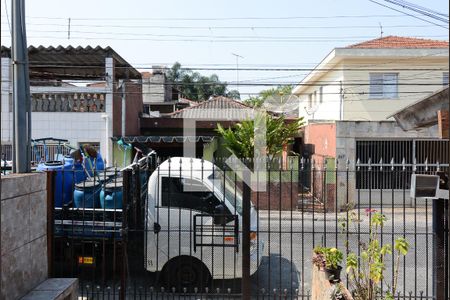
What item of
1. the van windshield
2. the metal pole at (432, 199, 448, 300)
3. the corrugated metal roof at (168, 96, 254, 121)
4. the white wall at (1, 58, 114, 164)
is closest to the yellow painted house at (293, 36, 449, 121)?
the corrugated metal roof at (168, 96, 254, 121)

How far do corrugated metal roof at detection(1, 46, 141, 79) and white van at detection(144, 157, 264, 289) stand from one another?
9.88 metres

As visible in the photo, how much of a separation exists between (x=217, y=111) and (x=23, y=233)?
22380mm

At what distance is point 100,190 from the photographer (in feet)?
23.5

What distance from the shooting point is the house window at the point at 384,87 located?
20.3 m

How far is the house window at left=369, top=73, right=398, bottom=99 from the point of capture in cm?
2034

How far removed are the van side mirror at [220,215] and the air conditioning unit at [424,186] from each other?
7.98ft

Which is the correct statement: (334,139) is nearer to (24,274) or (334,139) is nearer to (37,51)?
(37,51)

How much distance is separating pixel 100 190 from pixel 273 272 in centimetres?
325

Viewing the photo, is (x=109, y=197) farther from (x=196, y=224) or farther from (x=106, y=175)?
(x=196, y=224)

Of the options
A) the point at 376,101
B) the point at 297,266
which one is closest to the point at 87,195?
the point at 297,266

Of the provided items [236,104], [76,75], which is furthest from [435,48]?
[76,75]

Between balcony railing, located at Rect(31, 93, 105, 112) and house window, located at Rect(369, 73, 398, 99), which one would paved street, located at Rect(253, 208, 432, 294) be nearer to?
balcony railing, located at Rect(31, 93, 105, 112)

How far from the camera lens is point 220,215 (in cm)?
621

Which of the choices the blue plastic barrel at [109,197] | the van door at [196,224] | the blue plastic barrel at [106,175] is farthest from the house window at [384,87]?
the blue plastic barrel at [109,197]
